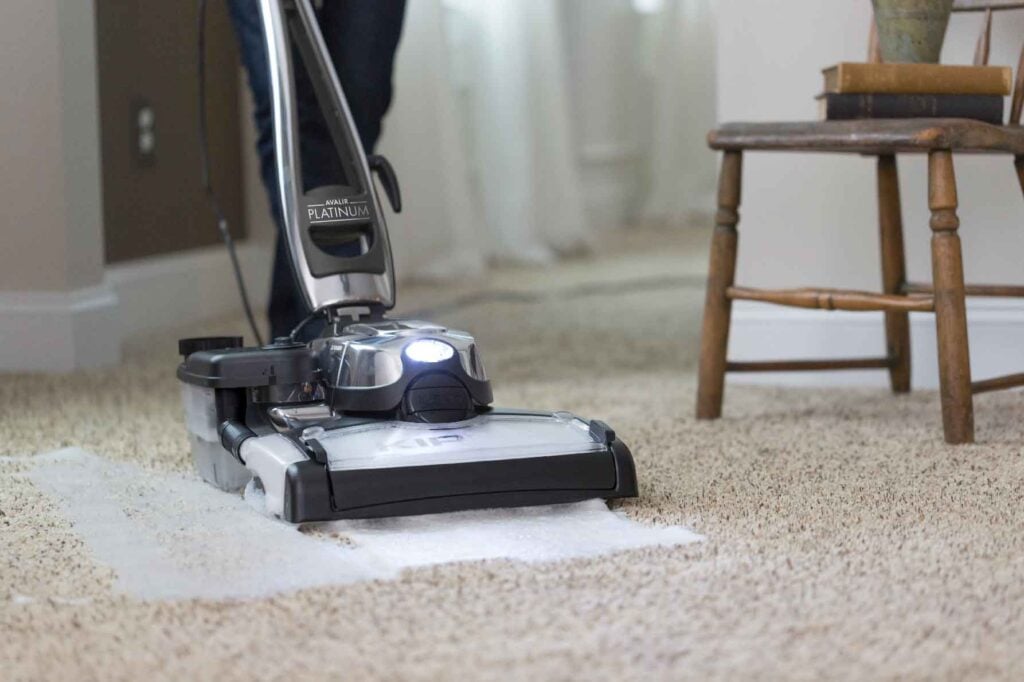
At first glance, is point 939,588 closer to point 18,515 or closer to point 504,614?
point 504,614

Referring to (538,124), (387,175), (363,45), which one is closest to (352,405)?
(387,175)

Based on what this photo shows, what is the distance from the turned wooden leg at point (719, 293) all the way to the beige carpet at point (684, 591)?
0.05m

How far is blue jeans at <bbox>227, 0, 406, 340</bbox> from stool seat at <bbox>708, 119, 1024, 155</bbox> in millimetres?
426

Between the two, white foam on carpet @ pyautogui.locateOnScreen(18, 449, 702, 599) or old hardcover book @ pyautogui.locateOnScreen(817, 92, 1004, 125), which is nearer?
white foam on carpet @ pyautogui.locateOnScreen(18, 449, 702, 599)

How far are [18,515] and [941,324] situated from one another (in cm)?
94

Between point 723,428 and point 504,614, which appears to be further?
point 723,428

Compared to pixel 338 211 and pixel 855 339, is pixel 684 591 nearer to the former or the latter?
pixel 338 211

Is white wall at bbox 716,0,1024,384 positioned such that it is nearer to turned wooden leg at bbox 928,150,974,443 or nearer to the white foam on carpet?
turned wooden leg at bbox 928,150,974,443

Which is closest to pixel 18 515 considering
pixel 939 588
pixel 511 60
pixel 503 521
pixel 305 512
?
pixel 305 512

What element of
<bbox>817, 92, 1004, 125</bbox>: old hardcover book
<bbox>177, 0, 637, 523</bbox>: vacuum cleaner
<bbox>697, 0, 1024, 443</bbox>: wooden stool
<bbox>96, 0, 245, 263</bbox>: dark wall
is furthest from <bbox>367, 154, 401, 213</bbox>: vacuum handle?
<bbox>96, 0, 245, 263</bbox>: dark wall

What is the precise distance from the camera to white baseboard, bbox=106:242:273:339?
244cm

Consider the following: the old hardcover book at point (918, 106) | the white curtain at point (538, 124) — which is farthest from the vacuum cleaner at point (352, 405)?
the white curtain at point (538, 124)

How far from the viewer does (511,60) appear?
11.9 feet

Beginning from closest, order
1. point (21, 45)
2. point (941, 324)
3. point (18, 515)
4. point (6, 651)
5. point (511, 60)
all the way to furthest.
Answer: point (6, 651) < point (18, 515) < point (941, 324) < point (21, 45) < point (511, 60)
